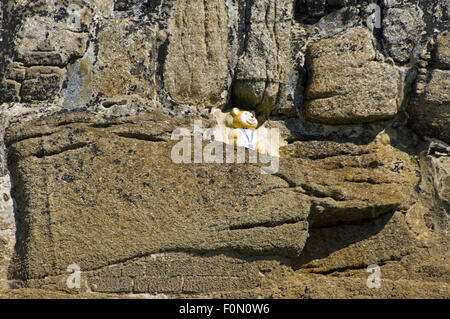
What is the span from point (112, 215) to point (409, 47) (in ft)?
5.25

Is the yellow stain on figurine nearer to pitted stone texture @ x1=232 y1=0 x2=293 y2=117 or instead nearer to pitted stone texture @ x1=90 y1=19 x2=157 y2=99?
pitted stone texture @ x1=232 y1=0 x2=293 y2=117

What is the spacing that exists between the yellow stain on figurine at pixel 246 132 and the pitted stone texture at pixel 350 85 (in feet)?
0.87

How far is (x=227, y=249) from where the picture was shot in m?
2.46

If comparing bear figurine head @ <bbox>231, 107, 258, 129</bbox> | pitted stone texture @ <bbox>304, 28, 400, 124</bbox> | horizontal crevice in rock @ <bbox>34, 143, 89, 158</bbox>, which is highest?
pitted stone texture @ <bbox>304, 28, 400, 124</bbox>

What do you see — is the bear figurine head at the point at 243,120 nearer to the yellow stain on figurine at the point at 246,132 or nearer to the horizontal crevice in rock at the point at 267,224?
the yellow stain on figurine at the point at 246,132

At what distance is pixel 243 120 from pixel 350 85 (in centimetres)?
51

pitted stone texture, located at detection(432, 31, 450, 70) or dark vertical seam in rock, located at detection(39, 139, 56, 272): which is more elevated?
pitted stone texture, located at detection(432, 31, 450, 70)

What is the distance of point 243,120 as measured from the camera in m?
2.81

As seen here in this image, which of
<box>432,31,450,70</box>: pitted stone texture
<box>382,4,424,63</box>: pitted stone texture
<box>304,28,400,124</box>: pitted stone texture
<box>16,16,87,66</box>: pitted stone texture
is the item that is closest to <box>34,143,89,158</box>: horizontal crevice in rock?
<box>16,16,87,66</box>: pitted stone texture

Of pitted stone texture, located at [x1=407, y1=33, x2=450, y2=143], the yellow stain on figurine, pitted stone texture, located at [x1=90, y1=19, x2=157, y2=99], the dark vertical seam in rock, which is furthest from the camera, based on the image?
pitted stone texture, located at [x1=407, y1=33, x2=450, y2=143]

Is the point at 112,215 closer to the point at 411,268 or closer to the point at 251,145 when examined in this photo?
the point at 251,145

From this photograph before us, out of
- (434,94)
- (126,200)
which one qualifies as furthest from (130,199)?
(434,94)

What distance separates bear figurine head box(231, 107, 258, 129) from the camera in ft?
9.22

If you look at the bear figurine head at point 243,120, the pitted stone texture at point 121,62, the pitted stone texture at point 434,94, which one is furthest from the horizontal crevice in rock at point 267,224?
the pitted stone texture at point 434,94
